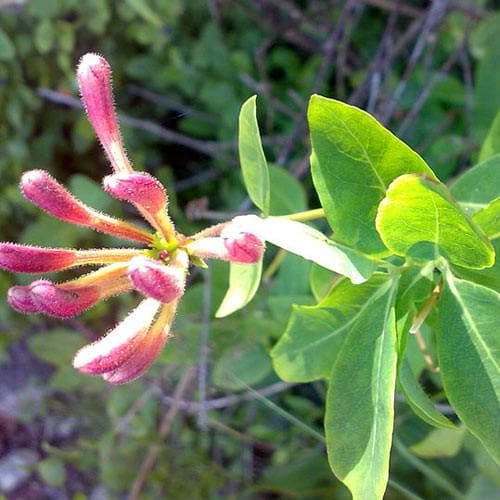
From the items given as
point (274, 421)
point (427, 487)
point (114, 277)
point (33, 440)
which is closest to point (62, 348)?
point (274, 421)

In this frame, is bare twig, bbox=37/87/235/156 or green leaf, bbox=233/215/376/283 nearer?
green leaf, bbox=233/215/376/283

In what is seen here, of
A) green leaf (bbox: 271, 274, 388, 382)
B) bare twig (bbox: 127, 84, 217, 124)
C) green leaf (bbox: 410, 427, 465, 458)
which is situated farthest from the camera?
bare twig (bbox: 127, 84, 217, 124)

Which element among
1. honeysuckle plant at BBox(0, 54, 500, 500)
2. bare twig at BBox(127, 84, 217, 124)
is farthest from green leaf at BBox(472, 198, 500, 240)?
bare twig at BBox(127, 84, 217, 124)

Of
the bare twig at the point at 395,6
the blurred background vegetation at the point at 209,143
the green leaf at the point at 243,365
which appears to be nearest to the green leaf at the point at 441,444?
the blurred background vegetation at the point at 209,143

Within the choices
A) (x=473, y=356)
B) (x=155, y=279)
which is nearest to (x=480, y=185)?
(x=473, y=356)

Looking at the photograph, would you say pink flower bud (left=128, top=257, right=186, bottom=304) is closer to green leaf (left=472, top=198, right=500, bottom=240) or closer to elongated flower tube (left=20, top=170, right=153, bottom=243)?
elongated flower tube (left=20, top=170, right=153, bottom=243)

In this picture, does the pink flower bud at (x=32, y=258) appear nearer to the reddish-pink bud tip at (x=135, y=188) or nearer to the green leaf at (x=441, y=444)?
the reddish-pink bud tip at (x=135, y=188)
